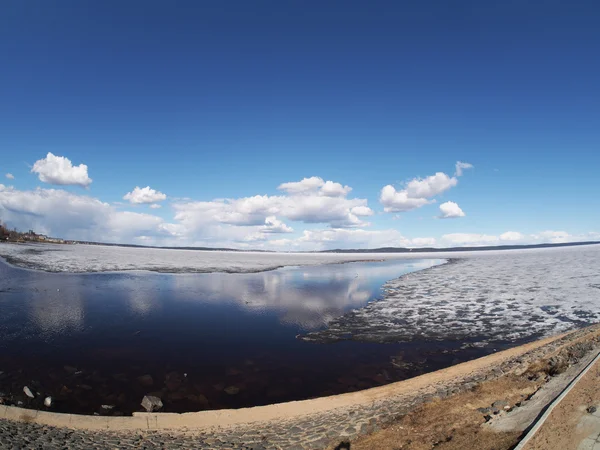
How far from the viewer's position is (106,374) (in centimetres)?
913

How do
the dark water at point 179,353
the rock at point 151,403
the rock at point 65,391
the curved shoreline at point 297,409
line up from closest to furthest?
the curved shoreline at point 297,409, the rock at point 151,403, the rock at point 65,391, the dark water at point 179,353

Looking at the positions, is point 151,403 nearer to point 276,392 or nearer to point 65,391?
point 65,391

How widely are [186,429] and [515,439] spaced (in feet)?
18.1

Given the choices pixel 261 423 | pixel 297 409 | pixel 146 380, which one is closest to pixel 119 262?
pixel 146 380

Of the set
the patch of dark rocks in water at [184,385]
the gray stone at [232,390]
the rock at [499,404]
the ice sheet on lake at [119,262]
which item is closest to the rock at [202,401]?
the patch of dark rocks in water at [184,385]

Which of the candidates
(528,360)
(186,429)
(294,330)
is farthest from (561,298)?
(186,429)

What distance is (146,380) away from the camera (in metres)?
8.88

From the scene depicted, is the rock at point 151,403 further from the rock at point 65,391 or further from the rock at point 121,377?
the rock at point 65,391

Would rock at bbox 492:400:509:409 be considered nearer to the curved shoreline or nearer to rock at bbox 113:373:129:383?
the curved shoreline

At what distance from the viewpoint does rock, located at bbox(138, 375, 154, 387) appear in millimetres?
8648

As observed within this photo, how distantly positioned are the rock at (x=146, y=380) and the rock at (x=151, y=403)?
1050 millimetres

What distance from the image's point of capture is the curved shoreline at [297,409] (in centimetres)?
643

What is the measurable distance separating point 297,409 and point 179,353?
5.47 m

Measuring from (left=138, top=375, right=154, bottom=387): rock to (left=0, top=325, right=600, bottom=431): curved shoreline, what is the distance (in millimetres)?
1701
